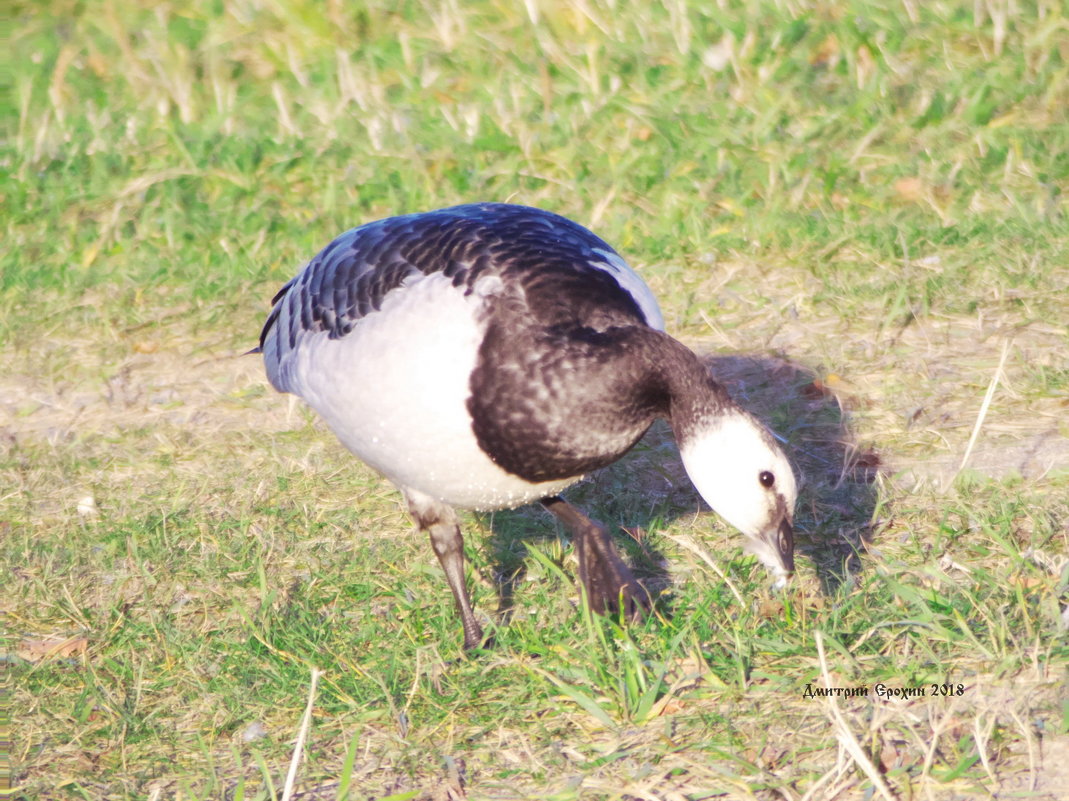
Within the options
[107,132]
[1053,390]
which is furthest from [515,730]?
[107,132]

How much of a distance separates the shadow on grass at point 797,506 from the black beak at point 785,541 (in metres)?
0.37

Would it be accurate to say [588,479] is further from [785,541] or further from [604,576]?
[785,541]

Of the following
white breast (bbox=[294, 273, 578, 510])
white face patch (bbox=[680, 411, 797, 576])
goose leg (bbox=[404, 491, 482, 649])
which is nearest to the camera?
white face patch (bbox=[680, 411, 797, 576])

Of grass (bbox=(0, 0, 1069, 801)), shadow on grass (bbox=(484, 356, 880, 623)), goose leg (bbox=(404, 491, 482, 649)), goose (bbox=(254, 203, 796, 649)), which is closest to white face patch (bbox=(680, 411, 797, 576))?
goose (bbox=(254, 203, 796, 649))

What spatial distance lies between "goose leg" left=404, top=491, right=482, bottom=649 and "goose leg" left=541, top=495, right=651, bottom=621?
36 centimetres

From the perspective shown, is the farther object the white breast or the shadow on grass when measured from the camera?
the shadow on grass

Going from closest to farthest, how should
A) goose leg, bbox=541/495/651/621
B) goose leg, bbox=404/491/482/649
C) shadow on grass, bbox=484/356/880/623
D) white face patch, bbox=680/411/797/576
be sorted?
white face patch, bbox=680/411/797/576, goose leg, bbox=541/495/651/621, goose leg, bbox=404/491/482/649, shadow on grass, bbox=484/356/880/623

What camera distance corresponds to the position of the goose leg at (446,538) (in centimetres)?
369

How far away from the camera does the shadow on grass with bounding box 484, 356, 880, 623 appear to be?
154 inches

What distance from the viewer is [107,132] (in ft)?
22.5

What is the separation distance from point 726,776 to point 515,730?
0.61 meters

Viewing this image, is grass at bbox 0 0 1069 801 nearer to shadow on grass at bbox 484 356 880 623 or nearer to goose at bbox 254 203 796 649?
shadow on grass at bbox 484 356 880 623

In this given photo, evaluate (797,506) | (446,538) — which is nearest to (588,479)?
(797,506)

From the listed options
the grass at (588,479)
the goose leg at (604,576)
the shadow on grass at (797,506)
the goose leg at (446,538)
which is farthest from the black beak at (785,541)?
the goose leg at (446,538)
